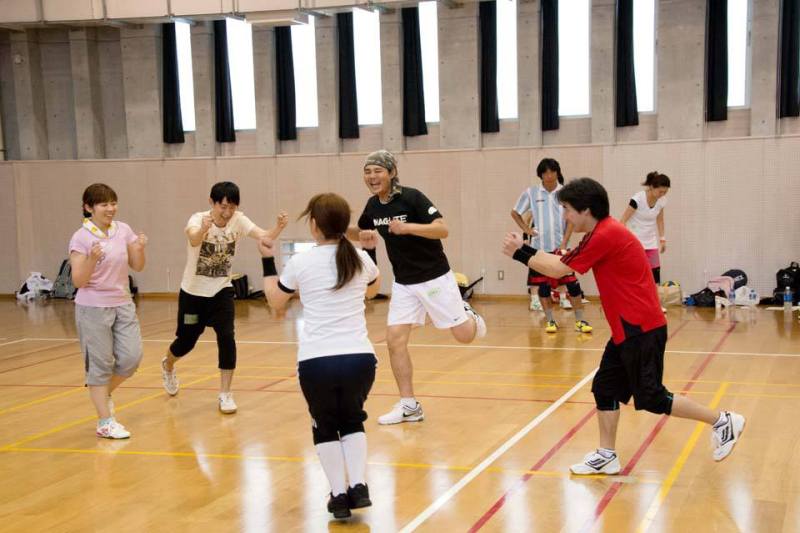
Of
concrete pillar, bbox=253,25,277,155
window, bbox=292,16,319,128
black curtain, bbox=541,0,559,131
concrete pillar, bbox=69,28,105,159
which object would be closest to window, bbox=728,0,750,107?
black curtain, bbox=541,0,559,131

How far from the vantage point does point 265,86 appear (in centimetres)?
1709

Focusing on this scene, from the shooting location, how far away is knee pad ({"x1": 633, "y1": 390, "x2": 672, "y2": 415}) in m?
4.86

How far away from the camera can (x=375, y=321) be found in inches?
505

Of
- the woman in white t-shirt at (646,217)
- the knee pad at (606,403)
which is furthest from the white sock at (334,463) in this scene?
the woman in white t-shirt at (646,217)

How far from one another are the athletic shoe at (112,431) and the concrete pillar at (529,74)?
1065 centimetres

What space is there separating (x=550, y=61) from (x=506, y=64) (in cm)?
91

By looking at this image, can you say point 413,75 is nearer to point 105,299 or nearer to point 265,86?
point 265,86

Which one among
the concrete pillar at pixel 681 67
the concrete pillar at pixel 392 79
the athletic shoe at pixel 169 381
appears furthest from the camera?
the concrete pillar at pixel 392 79

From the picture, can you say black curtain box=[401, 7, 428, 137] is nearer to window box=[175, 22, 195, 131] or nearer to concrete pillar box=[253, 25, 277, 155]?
concrete pillar box=[253, 25, 277, 155]

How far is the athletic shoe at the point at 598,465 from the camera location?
515 centimetres

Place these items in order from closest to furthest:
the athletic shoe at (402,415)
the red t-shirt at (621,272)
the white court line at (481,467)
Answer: the white court line at (481,467) < the red t-shirt at (621,272) < the athletic shoe at (402,415)

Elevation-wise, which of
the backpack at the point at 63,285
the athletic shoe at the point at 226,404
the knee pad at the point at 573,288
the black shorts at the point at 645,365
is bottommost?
the backpack at the point at 63,285

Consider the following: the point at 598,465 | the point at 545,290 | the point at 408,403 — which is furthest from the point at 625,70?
the point at 598,465

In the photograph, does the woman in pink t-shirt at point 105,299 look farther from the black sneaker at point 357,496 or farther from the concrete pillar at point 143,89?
the concrete pillar at point 143,89
